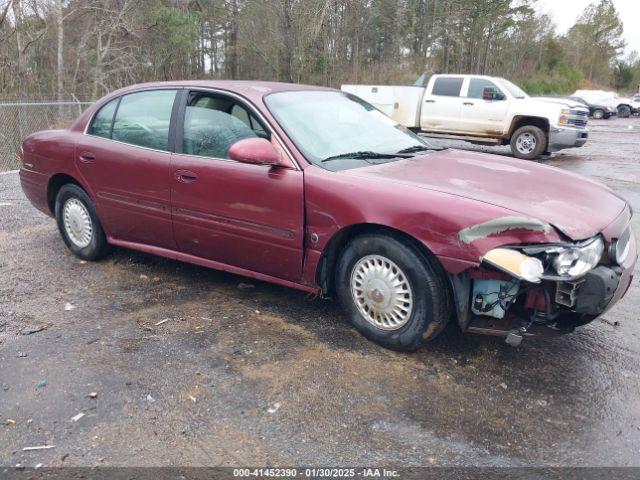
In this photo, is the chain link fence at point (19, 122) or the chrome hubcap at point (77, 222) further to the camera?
the chain link fence at point (19, 122)

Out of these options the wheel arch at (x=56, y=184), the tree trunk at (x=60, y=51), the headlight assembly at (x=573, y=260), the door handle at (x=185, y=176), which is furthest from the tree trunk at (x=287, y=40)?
the headlight assembly at (x=573, y=260)

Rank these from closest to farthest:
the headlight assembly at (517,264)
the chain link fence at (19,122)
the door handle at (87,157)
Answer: the headlight assembly at (517,264) → the door handle at (87,157) → the chain link fence at (19,122)

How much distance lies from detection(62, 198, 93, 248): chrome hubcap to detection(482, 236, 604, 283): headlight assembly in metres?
3.67

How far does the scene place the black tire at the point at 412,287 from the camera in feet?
10.5

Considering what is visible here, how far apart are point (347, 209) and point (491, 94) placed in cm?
1148

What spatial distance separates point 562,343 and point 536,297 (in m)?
0.81

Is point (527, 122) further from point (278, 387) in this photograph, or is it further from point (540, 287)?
point (278, 387)

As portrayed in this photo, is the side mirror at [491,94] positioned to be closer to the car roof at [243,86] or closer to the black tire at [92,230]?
the car roof at [243,86]

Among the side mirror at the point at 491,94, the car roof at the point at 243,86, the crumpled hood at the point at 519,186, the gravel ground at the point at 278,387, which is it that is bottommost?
the gravel ground at the point at 278,387

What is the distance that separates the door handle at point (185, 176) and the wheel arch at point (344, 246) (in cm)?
118

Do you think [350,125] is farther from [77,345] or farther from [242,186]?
[77,345]

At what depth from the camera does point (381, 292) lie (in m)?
3.39

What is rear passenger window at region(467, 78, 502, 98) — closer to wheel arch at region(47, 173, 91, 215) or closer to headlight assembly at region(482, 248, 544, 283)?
wheel arch at region(47, 173, 91, 215)

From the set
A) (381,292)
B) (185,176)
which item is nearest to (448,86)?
(185,176)
